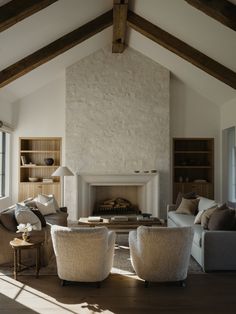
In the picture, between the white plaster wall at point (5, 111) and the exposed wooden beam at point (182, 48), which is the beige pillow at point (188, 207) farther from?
the white plaster wall at point (5, 111)

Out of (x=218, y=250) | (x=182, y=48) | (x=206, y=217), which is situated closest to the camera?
(x=218, y=250)

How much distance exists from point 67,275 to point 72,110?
5.14 meters

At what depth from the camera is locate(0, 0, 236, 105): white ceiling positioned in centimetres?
566

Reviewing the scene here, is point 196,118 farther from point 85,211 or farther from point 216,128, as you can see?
point 85,211

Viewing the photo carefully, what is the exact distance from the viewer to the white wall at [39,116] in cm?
861

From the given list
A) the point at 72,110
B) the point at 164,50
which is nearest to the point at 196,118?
the point at 164,50

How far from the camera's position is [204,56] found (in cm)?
684

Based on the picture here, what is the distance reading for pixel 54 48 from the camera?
22.1 ft

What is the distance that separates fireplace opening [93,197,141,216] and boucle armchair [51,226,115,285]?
4.46 meters

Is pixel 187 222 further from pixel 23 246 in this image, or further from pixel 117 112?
pixel 117 112

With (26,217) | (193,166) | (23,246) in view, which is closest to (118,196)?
(193,166)

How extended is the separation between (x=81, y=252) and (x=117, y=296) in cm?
65

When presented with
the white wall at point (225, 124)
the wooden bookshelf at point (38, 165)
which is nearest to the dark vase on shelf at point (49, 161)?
the wooden bookshelf at point (38, 165)

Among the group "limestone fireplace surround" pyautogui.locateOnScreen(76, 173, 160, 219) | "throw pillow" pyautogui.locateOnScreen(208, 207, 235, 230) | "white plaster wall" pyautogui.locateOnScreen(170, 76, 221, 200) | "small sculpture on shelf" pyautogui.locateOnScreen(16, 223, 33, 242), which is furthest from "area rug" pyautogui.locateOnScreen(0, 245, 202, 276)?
"white plaster wall" pyautogui.locateOnScreen(170, 76, 221, 200)
